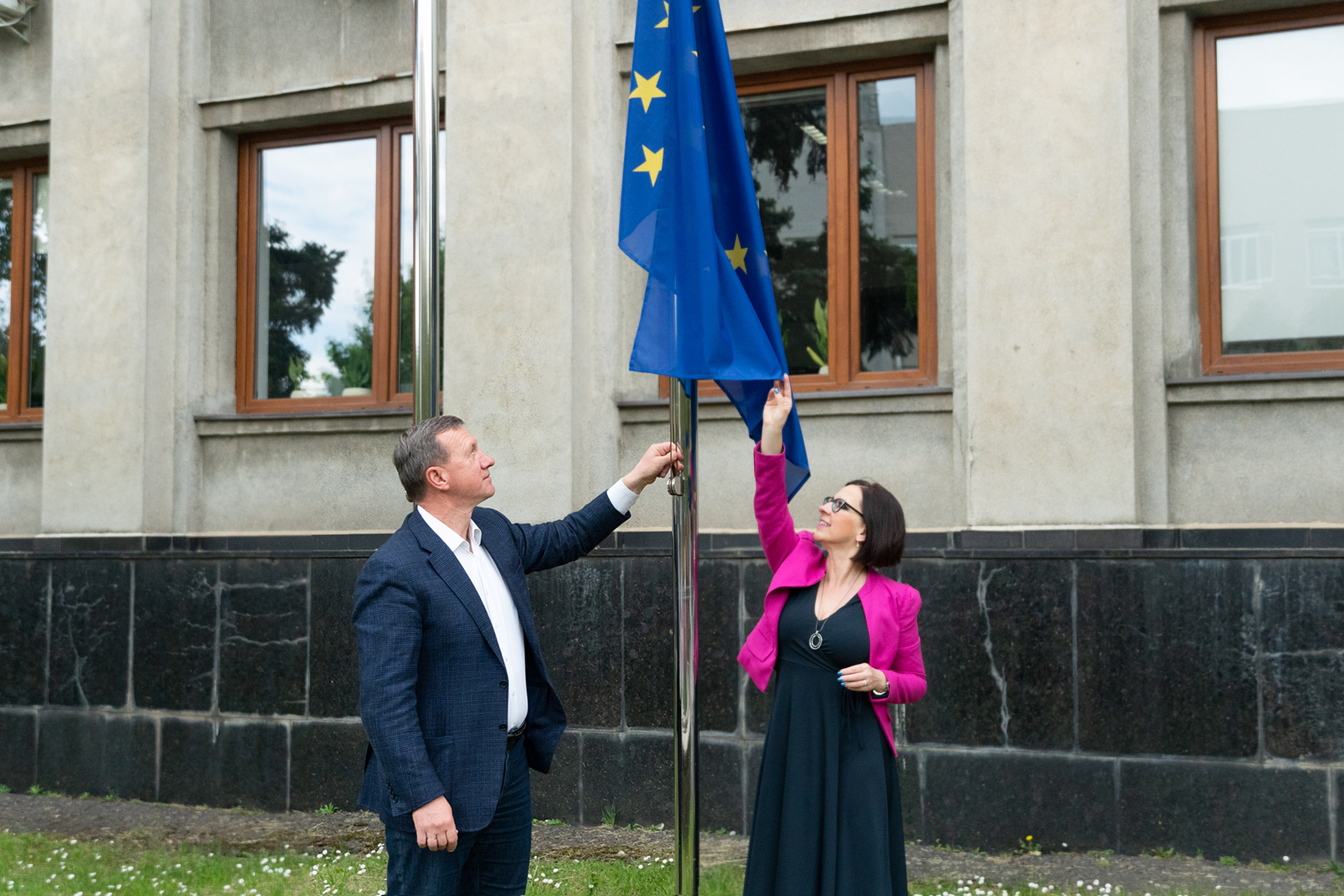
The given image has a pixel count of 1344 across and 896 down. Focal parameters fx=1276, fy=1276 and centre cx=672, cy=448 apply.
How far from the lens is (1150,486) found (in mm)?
7328

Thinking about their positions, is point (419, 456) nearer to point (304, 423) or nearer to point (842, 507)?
point (842, 507)

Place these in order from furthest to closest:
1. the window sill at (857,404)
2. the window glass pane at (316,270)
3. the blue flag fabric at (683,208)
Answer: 1. the window glass pane at (316,270)
2. the window sill at (857,404)
3. the blue flag fabric at (683,208)

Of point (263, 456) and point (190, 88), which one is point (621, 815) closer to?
point (263, 456)

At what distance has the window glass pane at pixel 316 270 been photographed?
9703 millimetres

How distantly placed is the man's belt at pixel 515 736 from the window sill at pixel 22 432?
7576mm

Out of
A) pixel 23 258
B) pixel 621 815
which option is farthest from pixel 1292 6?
pixel 23 258

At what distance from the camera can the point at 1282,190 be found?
7.52 m

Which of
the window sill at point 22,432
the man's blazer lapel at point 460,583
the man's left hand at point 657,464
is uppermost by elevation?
the window sill at point 22,432

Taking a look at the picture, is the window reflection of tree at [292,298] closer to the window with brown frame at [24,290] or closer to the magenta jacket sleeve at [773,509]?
the window with brown frame at [24,290]

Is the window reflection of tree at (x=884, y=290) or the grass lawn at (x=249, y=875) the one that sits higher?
the window reflection of tree at (x=884, y=290)

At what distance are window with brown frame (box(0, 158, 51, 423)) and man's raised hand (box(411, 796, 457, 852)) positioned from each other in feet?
27.3

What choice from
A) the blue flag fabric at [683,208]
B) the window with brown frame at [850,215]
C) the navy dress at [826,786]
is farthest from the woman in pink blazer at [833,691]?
the window with brown frame at [850,215]

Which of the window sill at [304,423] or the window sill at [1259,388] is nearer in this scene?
the window sill at [1259,388]

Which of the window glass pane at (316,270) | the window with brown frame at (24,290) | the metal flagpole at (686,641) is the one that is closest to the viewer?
the metal flagpole at (686,641)
